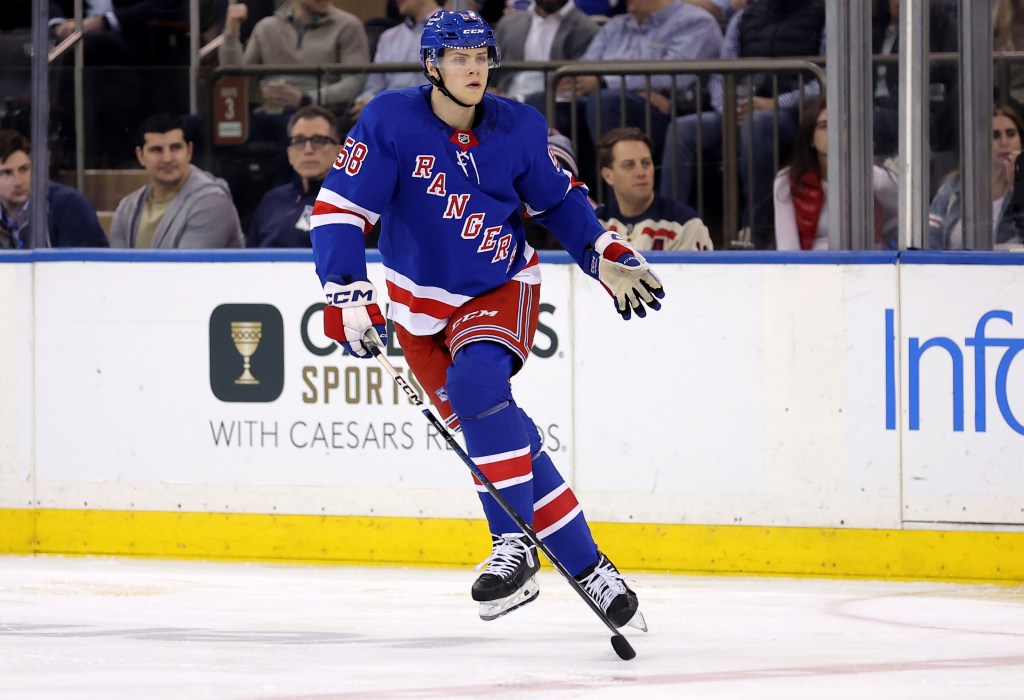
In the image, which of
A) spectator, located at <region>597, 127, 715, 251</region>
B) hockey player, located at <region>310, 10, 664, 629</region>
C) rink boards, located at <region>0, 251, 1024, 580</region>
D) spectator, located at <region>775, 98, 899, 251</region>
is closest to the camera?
hockey player, located at <region>310, 10, 664, 629</region>

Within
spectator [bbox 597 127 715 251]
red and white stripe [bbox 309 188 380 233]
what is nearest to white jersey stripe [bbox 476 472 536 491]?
red and white stripe [bbox 309 188 380 233]

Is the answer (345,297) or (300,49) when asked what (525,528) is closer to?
(345,297)

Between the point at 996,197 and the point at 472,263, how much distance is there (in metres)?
1.89

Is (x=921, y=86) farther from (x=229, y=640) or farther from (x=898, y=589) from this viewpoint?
(x=229, y=640)

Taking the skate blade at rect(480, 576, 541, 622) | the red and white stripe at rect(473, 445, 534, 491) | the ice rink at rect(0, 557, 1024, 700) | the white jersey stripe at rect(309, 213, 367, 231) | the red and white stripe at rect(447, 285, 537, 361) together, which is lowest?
the ice rink at rect(0, 557, 1024, 700)

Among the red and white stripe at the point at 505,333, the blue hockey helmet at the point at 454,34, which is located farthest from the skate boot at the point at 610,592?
the blue hockey helmet at the point at 454,34

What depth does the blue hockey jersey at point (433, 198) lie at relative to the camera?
11.4ft

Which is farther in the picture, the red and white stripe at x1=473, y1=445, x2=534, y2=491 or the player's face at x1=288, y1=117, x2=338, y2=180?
the player's face at x1=288, y1=117, x2=338, y2=180

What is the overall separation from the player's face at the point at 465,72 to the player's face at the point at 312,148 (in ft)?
5.57

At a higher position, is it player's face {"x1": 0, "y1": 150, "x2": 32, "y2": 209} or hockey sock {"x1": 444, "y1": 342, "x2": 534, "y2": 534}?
player's face {"x1": 0, "y1": 150, "x2": 32, "y2": 209}

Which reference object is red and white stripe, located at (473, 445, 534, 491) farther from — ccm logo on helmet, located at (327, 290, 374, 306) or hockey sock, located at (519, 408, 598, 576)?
ccm logo on helmet, located at (327, 290, 374, 306)

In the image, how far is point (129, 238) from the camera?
5160mm

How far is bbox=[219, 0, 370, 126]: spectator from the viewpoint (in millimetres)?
5238

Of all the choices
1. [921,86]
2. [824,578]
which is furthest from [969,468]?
[921,86]
